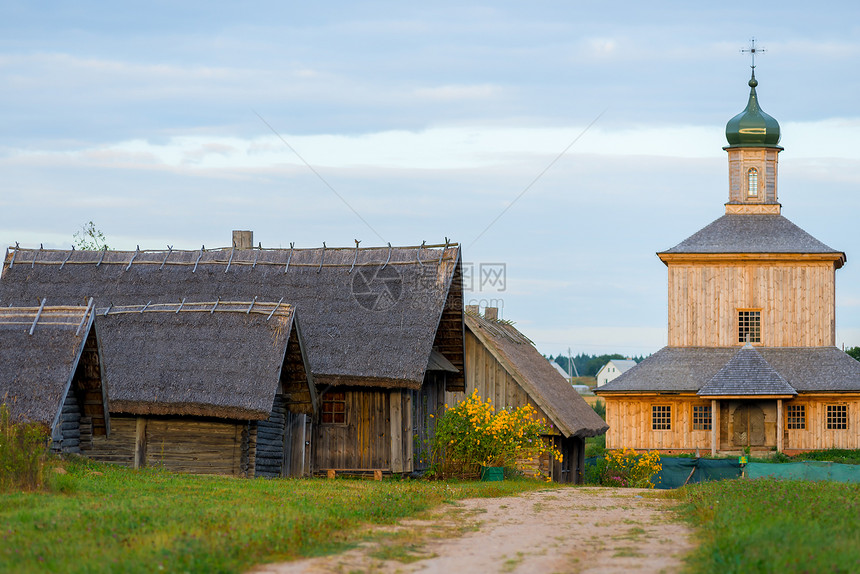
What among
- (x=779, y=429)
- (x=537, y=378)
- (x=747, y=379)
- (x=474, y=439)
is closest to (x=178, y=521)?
(x=474, y=439)

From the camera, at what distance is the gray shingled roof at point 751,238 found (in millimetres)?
43219

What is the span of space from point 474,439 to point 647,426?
1951 centimetres

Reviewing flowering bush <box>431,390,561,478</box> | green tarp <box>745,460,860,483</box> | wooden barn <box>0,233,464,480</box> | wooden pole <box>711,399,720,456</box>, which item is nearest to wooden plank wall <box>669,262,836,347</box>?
wooden pole <box>711,399,720,456</box>

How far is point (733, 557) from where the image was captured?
989 cm

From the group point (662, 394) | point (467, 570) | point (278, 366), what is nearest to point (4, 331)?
point (278, 366)

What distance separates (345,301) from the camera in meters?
25.3

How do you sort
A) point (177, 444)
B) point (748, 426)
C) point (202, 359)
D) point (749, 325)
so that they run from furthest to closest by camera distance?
point (749, 325) < point (748, 426) < point (177, 444) < point (202, 359)

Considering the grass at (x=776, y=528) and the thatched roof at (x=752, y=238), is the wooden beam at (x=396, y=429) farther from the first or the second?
the thatched roof at (x=752, y=238)

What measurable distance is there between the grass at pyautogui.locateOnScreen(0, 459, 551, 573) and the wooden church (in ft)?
82.5

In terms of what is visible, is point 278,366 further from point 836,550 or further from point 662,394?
point 662,394

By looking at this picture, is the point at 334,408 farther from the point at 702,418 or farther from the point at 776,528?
the point at 702,418

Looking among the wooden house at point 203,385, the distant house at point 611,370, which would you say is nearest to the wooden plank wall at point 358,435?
the wooden house at point 203,385

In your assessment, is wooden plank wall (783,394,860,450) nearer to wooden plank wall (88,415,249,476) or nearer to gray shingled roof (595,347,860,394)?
gray shingled roof (595,347,860,394)

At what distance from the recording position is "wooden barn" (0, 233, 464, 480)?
23891 millimetres
